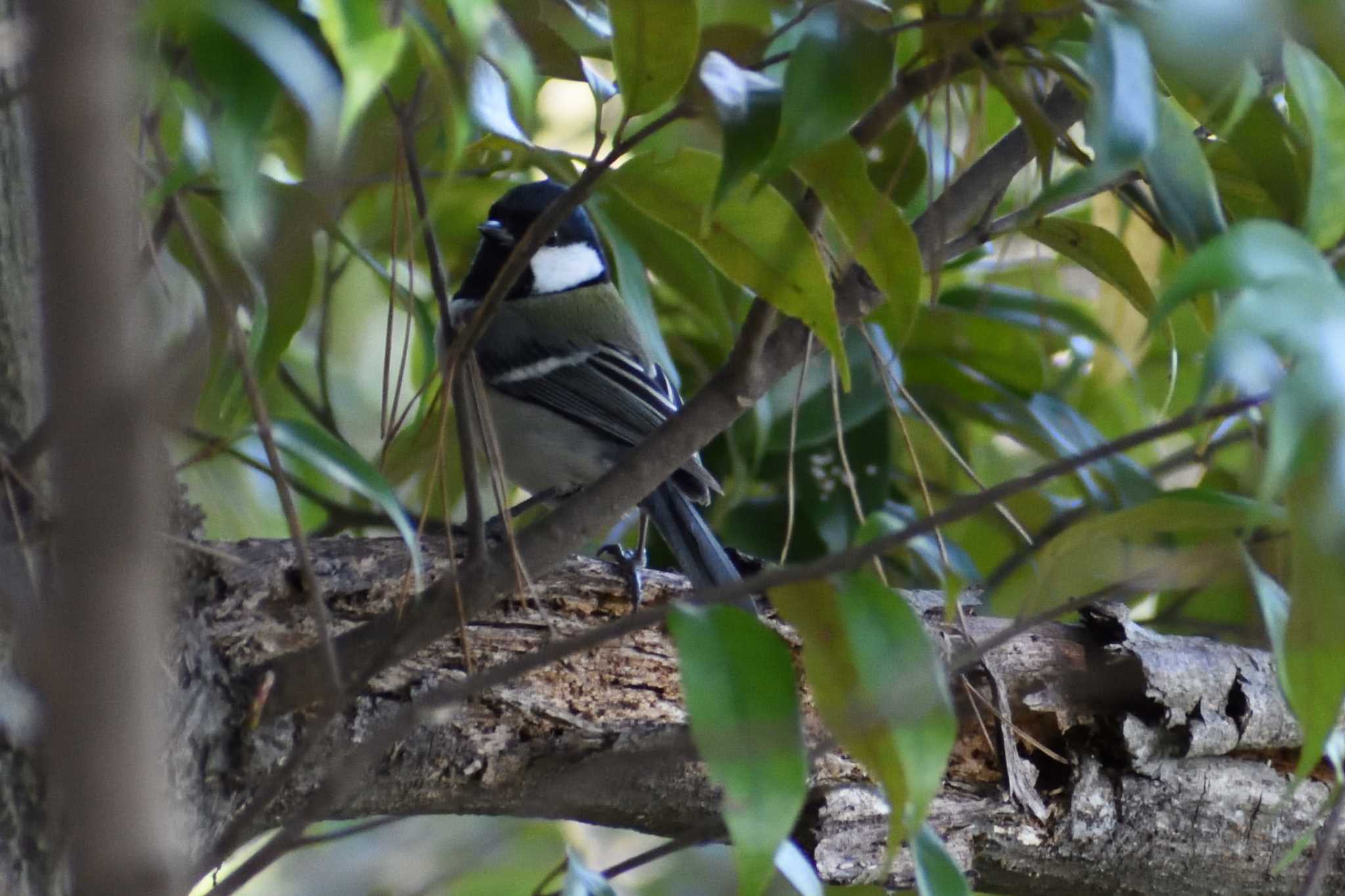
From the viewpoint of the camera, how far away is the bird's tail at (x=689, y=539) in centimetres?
159

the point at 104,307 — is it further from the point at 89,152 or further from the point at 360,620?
the point at 360,620

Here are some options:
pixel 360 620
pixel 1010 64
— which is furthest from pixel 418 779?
pixel 1010 64

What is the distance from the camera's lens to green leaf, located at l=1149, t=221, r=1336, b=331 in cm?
57

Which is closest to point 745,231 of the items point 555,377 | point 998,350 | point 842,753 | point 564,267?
point 842,753

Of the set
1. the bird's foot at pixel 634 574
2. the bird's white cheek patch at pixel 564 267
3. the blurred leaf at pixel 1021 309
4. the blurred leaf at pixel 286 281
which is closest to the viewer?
the blurred leaf at pixel 286 281

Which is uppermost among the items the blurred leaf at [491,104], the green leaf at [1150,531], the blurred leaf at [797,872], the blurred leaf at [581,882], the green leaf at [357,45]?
the blurred leaf at [491,104]

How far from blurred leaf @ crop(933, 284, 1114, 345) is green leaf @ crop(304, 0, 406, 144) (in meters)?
1.41

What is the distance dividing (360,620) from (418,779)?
17 centimetres

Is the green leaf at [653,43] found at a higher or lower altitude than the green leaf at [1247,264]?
higher

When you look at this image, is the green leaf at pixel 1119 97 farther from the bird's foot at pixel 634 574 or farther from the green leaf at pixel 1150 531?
the bird's foot at pixel 634 574

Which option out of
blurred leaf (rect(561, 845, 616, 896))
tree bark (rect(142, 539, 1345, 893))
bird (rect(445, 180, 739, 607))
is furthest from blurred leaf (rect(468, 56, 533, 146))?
bird (rect(445, 180, 739, 607))

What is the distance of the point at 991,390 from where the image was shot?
194cm

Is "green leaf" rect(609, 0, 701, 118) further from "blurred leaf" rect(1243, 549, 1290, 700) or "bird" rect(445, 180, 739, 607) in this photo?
"bird" rect(445, 180, 739, 607)

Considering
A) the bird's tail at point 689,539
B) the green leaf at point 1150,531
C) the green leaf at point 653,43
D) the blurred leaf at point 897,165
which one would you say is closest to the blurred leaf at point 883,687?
the green leaf at point 1150,531
